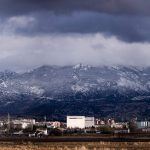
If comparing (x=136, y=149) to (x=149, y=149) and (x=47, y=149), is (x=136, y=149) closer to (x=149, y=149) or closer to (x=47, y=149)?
(x=149, y=149)

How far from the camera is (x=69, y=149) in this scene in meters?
88.9

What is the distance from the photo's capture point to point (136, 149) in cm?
8762

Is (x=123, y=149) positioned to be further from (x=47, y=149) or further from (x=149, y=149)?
(x=47, y=149)

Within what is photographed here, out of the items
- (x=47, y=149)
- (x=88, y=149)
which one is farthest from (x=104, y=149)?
(x=47, y=149)

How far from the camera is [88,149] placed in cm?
8831

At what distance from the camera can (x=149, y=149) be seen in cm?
8712

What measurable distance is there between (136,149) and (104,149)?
4.99m

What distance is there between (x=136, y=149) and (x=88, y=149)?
290 inches

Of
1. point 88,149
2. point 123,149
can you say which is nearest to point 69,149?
point 88,149

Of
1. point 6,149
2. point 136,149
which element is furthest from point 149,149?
point 6,149

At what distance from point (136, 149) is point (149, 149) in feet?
6.54

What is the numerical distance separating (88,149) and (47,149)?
261 inches

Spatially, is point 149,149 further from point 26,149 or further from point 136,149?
point 26,149

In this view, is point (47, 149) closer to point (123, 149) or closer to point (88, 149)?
point (88, 149)
